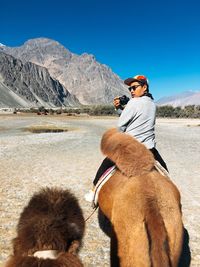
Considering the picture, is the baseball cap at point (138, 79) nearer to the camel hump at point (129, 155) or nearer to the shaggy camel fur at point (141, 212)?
the camel hump at point (129, 155)

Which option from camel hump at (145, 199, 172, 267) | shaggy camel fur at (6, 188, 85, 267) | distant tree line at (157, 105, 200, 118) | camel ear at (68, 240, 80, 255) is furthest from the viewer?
distant tree line at (157, 105, 200, 118)

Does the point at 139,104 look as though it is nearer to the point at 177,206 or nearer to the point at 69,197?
the point at 177,206

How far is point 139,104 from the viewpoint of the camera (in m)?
4.55

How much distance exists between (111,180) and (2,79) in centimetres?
20459

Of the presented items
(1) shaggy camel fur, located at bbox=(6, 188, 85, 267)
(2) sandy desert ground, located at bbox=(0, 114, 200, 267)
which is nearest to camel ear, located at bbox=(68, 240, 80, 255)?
(1) shaggy camel fur, located at bbox=(6, 188, 85, 267)

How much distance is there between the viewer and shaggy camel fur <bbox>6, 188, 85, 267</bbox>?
224 cm

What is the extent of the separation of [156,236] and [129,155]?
37.2 inches

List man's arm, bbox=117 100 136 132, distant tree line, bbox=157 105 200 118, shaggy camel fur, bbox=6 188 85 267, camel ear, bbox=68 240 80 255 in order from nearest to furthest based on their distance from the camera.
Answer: shaggy camel fur, bbox=6 188 85 267 < camel ear, bbox=68 240 80 255 < man's arm, bbox=117 100 136 132 < distant tree line, bbox=157 105 200 118

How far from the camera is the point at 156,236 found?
3.19 meters

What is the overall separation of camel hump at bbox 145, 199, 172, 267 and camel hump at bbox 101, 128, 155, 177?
44 cm

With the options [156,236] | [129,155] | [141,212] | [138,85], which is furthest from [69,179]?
[156,236]

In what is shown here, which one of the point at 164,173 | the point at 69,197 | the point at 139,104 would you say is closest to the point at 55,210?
the point at 69,197

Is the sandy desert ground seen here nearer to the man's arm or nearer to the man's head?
the man's arm

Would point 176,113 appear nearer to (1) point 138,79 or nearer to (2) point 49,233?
(1) point 138,79
